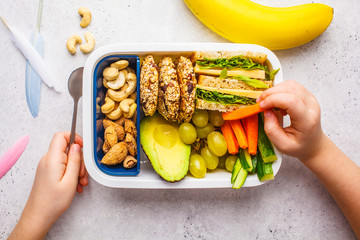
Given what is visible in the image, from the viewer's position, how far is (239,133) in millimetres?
1105

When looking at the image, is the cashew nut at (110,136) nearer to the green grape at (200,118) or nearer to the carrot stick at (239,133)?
the green grape at (200,118)

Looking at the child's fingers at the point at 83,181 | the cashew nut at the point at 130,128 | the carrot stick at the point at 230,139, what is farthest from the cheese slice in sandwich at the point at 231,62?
the child's fingers at the point at 83,181

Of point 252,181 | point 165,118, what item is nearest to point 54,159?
point 165,118

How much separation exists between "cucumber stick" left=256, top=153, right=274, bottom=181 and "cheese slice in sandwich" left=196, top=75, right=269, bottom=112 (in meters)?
0.24

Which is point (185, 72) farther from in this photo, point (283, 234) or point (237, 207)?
point (283, 234)

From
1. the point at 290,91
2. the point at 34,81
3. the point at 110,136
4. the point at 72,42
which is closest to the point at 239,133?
the point at 290,91

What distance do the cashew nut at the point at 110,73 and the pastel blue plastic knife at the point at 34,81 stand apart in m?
0.44

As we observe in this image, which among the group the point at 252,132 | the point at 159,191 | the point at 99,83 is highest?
the point at 99,83

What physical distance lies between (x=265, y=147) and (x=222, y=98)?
25cm

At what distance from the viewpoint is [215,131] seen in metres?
1.15

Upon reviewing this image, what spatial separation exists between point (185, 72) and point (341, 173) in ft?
2.58

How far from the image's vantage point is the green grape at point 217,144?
3.61ft

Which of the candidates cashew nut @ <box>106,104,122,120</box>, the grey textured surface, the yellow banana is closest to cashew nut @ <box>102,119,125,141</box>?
cashew nut @ <box>106,104,122,120</box>

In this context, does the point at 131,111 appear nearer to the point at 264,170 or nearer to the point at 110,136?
the point at 110,136
